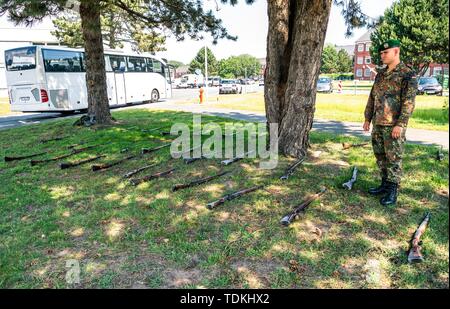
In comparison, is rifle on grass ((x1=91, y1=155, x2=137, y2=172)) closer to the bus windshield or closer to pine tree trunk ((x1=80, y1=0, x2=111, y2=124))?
pine tree trunk ((x1=80, y1=0, x2=111, y2=124))

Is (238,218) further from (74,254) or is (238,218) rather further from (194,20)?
(194,20)

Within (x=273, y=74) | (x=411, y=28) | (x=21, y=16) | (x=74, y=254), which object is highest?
(x=411, y=28)

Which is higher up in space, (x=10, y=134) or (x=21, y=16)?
(x=21, y=16)

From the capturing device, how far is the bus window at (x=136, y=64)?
21031 millimetres

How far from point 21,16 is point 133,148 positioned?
547 centimetres

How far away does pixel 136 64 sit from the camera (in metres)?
21.7

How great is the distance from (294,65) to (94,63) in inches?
275

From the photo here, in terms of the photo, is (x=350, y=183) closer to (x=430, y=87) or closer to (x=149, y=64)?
(x=149, y=64)

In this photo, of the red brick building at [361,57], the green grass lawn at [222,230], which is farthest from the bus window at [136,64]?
the red brick building at [361,57]

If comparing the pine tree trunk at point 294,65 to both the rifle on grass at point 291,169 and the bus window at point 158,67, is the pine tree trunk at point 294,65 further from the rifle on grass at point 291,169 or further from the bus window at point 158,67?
the bus window at point 158,67

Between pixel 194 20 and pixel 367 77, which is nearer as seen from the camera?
pixel 194 20

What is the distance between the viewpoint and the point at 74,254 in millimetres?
3371

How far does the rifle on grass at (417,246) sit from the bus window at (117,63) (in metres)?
19.3

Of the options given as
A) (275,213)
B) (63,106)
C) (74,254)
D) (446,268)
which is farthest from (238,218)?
(63,106)
